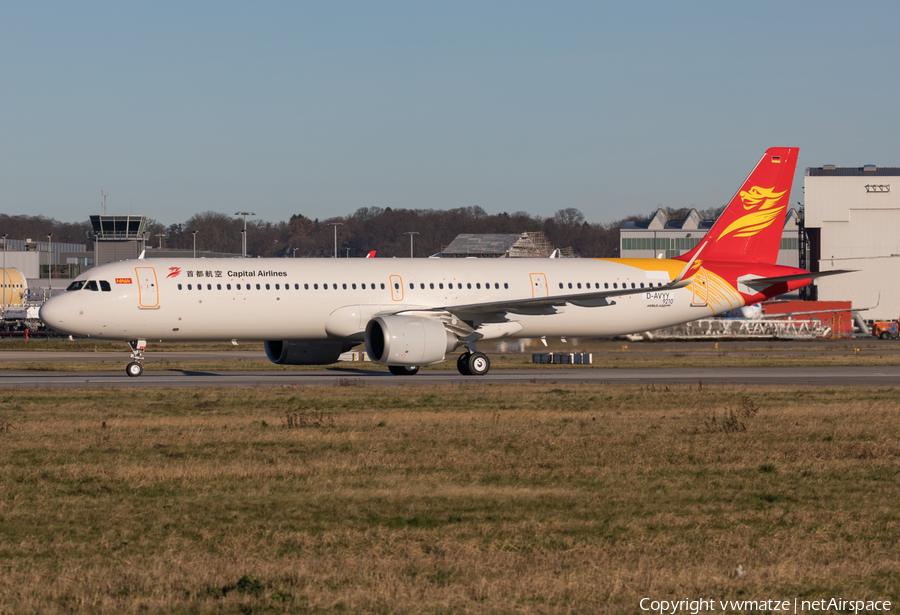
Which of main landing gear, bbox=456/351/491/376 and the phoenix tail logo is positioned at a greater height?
the phoenix tail logo

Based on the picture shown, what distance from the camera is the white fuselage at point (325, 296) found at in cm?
3394

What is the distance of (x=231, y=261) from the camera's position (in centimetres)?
3603

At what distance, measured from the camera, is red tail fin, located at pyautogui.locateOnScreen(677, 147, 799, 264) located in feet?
135

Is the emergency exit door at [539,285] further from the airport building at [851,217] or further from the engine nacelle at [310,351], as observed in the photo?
the airport building at [851,217]

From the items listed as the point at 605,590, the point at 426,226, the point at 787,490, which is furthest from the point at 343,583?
the point at 426,226

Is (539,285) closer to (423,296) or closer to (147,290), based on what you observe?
(423,296)

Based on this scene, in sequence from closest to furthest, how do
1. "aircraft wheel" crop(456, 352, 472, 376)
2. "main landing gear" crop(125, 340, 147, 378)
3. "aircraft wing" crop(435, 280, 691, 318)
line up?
1. "main landing gear" crop(125, 340, 147, 378)
2. "aircraft wing" crop(435, 280, 691, 318)
3. "aircraft wheel" crop(456, 352, 472, 376)

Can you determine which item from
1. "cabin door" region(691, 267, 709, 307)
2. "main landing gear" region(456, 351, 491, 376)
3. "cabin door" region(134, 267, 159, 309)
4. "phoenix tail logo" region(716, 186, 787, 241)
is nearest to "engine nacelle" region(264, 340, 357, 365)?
"main landing gear" region(456, 351, 491, 376)

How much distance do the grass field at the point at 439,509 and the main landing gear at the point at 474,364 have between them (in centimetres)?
1396

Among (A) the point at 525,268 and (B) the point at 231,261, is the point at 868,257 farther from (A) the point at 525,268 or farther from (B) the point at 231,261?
(B) the point at 231,261

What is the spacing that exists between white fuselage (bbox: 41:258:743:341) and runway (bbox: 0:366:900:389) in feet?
5.57

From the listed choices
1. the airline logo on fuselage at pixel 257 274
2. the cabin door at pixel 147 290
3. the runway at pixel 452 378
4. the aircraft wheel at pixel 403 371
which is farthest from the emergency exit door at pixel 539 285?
the cabin door at pixel 147 290

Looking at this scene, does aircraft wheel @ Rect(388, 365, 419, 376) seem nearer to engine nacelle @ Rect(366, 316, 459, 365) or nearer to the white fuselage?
the white fuselage

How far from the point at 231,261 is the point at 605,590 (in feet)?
96.7
